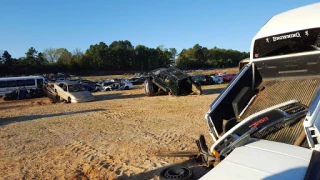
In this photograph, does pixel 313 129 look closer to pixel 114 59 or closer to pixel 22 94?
pixel 22 94

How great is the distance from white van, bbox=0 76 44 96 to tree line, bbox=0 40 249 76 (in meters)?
52.0

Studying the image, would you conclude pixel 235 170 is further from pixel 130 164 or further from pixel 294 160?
pixel 130 164

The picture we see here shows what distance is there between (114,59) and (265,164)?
→ 4259 inches

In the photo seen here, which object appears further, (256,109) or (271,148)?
(256,109)

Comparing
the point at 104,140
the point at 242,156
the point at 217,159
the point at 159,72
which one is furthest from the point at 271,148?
the point at 159,72

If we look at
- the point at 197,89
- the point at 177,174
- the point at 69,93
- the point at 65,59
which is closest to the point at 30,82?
the point at 69,93

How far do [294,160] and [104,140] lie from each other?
20.6 ft

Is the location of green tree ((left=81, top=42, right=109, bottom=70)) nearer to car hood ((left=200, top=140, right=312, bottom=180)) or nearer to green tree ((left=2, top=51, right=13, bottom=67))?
green tree ((left=2, top=51, right=13, bottom=67))

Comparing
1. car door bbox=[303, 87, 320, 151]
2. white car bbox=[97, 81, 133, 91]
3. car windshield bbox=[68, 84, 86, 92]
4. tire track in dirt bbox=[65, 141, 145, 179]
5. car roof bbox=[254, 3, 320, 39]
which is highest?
car roof bbox=[254, 3, 320, 39]

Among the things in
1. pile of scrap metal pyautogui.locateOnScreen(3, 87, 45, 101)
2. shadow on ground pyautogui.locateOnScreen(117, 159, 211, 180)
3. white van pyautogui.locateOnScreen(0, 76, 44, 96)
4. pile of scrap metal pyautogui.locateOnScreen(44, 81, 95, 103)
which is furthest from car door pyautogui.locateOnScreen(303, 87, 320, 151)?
white van pyautogui.locateOnScreen(0, 76, 44, 96)

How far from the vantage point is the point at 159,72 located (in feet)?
73.2

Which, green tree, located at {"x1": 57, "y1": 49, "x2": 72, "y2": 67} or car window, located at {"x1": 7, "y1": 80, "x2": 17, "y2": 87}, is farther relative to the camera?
green tree, located at {"x1": 57, "y1": 49, "x2": 72, "y2": 67}

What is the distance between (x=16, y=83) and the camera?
112ft

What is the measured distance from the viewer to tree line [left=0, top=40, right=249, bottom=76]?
88506mm
